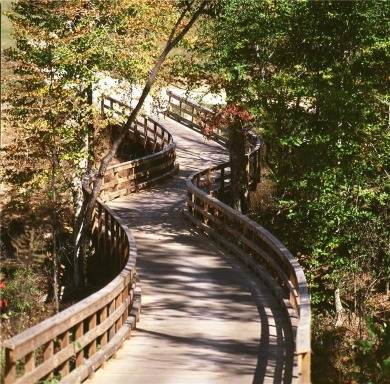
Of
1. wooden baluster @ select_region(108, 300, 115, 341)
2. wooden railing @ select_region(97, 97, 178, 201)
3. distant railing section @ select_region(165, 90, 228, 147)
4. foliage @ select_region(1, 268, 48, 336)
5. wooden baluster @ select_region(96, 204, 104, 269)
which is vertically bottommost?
foliage @ select_region(1, 268, 48, 336)

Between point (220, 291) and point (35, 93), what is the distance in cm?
1054

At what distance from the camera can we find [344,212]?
22266 millimetres

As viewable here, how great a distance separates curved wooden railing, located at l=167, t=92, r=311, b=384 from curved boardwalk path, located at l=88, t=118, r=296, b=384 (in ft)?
0.79

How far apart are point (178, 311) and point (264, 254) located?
8.43ft

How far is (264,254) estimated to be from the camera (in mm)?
17438

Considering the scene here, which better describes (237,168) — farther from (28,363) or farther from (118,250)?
(28,363)

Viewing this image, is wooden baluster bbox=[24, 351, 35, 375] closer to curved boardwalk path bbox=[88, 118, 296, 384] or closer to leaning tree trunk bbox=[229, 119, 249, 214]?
curved boardwalk path bbox=[88, 118, 296, 384]

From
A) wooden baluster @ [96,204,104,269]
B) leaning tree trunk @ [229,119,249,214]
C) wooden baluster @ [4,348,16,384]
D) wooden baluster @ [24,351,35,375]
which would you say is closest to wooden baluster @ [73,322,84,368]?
wooden baluster @ [24,351,35,375]

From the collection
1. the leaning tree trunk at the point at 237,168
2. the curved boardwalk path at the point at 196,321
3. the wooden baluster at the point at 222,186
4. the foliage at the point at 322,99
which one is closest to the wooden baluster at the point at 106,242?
the curved boardwalk path at the point at 196,321

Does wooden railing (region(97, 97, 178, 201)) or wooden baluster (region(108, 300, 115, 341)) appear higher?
wooden railing (region(97, 97, 178, 201))

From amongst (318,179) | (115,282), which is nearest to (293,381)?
(115,282)

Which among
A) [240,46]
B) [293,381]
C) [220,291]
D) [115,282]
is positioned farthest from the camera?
[240,46]

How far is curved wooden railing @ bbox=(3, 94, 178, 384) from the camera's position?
9742 mm

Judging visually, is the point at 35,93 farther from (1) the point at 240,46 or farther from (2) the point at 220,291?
(2) the point at 220,291
